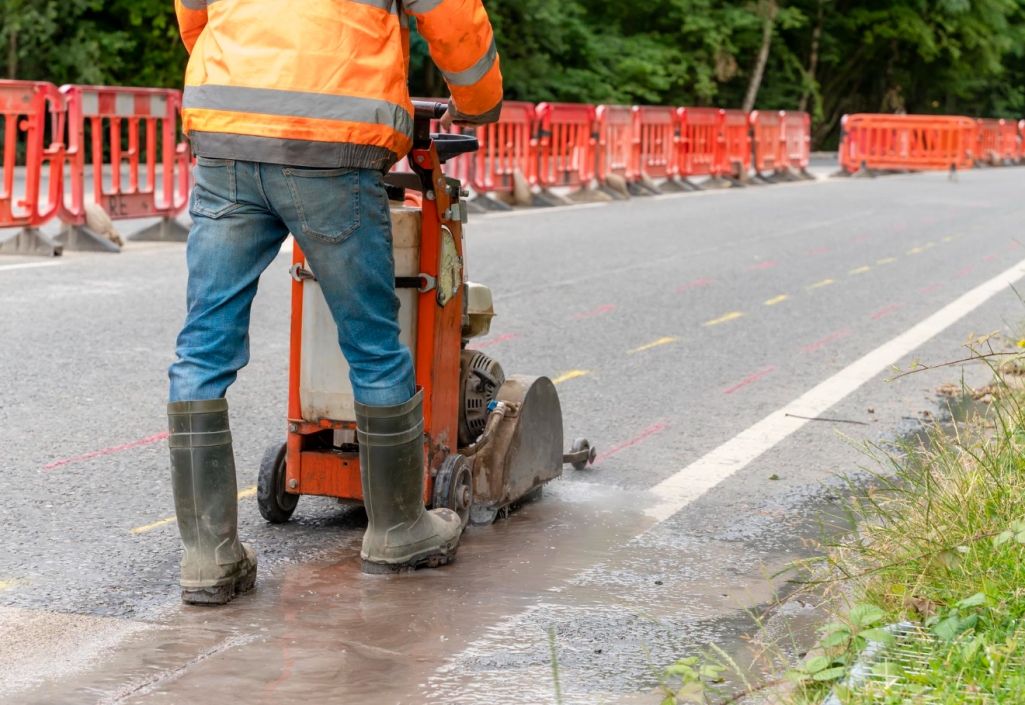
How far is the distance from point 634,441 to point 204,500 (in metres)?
2.31

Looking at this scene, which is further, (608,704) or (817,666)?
(608,704)

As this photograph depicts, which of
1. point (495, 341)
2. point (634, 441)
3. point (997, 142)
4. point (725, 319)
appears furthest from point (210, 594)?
point (997, 142)

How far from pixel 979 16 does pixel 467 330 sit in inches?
1594

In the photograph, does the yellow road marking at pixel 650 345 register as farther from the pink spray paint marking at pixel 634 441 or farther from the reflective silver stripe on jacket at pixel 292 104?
the reflective silver stripe on jacket at pixel 292 104

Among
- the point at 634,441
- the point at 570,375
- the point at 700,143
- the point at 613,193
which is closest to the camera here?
the point at 634,441

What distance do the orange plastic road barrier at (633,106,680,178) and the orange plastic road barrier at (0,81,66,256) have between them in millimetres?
10308

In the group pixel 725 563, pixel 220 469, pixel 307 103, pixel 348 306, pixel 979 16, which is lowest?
pixel 725 563

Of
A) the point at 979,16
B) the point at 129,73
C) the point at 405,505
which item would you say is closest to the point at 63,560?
the point at 405,505

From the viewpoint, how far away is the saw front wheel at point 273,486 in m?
4.11

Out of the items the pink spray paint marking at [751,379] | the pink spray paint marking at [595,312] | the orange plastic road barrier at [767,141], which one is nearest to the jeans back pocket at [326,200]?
the pink spray paint marking at [751,379]

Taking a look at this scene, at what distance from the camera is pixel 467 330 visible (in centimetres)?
430

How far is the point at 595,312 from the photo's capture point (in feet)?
27.7

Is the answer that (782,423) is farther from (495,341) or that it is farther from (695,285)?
(695,285)

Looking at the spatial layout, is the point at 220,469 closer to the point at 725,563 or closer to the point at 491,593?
the point at 491,593
